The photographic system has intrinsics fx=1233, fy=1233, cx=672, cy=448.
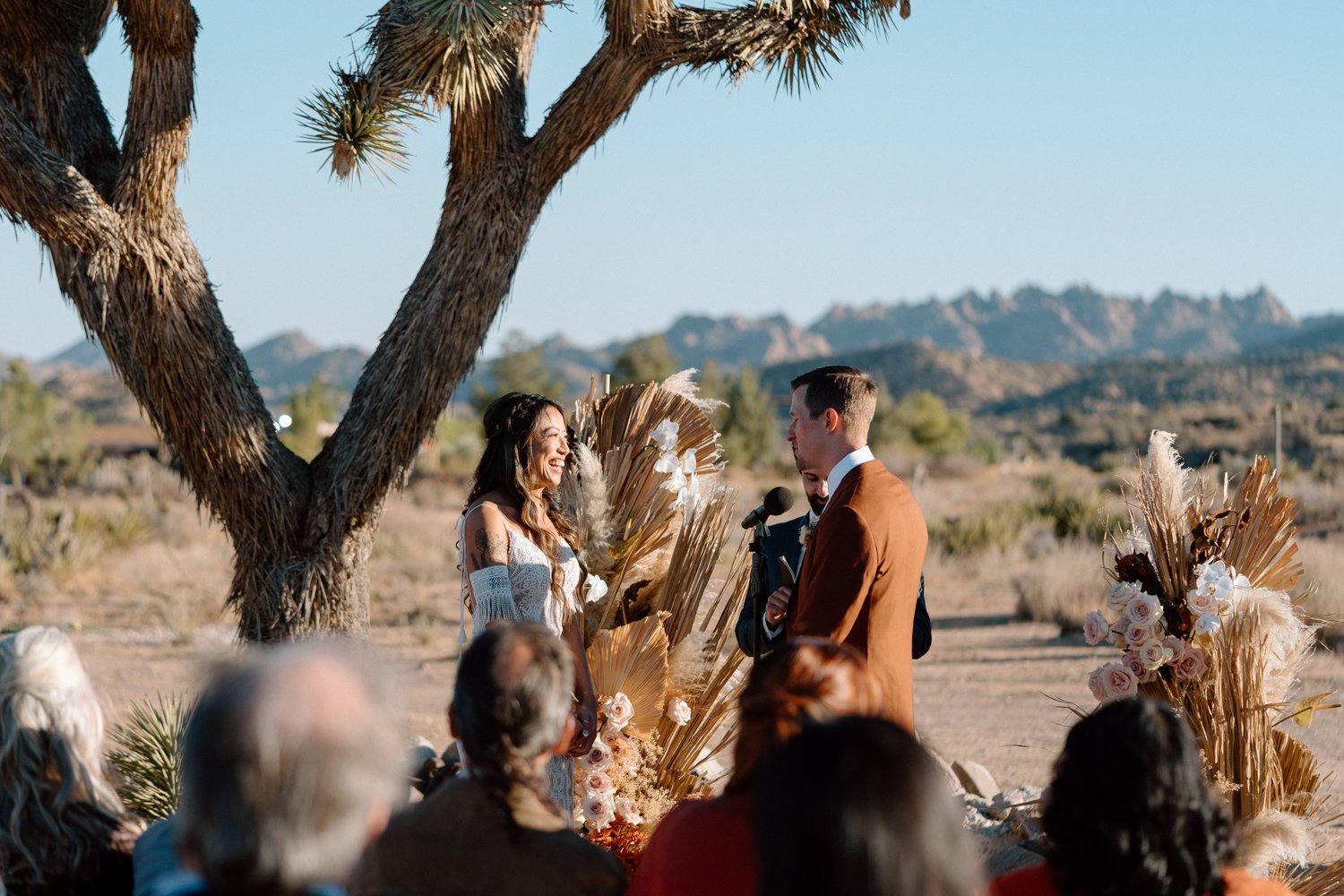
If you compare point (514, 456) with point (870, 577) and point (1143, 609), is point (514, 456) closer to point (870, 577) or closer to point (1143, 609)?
point (870, 577)

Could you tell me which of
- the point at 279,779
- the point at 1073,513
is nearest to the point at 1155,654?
the point at 279,779

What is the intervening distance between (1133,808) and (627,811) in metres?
2.53

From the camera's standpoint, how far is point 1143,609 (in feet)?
12.4

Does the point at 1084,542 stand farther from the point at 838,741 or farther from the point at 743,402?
the point at 743,402

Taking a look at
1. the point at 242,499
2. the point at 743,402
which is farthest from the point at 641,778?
the point at 743,402

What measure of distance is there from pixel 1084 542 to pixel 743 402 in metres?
18.1

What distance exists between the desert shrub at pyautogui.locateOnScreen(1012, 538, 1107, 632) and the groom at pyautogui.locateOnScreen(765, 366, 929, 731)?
871cm

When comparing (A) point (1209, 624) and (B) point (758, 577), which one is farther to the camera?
(A) point (1209, 624)

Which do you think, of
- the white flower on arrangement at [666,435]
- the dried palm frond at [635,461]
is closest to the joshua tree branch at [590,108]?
the dried palm frond at [635,461]

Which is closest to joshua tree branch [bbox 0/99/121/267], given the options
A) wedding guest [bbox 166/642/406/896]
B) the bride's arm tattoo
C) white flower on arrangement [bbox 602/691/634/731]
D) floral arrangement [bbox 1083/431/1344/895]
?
the bride's arm tattoo

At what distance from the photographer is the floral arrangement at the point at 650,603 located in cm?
406

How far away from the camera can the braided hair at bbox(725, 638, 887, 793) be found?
5.97 ft

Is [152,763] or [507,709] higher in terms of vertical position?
[507,709]

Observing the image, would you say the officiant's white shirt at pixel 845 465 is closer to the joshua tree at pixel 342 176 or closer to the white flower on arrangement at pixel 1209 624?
the white flower on arrangement at pixel 1209 624
